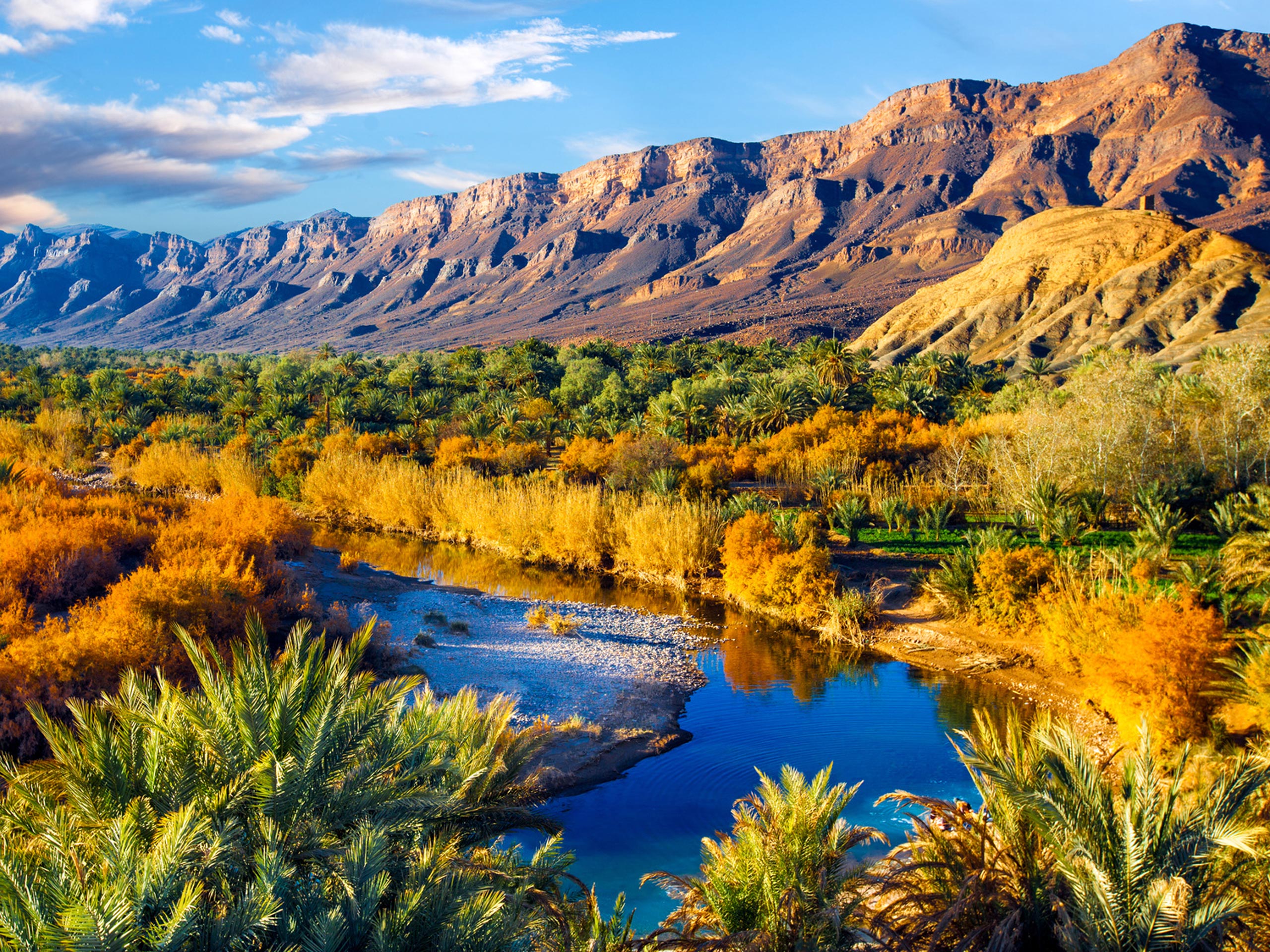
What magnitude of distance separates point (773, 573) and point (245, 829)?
13717 mm

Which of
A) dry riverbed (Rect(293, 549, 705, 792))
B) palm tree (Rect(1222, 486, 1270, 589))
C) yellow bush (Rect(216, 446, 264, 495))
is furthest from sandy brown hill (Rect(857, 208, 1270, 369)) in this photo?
yellow bush (Rect(216, 446, 264, 495))

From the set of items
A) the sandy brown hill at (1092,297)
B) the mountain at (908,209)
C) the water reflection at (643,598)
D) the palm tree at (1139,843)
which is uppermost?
the mountain at (908,209)

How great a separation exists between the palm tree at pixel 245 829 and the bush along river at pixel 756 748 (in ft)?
12.0

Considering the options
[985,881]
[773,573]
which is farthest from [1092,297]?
[985,881]

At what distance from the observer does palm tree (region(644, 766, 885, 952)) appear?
475 cm

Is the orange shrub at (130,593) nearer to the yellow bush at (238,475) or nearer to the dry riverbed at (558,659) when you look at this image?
the dry riverbed at (558,659)

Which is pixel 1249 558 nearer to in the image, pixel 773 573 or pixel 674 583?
pixel 773 573

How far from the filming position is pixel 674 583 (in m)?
19.7

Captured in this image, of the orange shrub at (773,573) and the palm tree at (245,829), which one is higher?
the palm tree at (245,829)

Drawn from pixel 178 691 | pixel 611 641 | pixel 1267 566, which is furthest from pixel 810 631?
pixel 178 691

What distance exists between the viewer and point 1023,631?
13.8m

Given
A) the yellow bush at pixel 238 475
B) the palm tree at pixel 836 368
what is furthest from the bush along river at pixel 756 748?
the palm tree at pixel 836 368

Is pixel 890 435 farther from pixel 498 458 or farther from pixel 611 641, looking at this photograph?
pixel 611 641

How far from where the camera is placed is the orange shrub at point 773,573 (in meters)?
16.4
